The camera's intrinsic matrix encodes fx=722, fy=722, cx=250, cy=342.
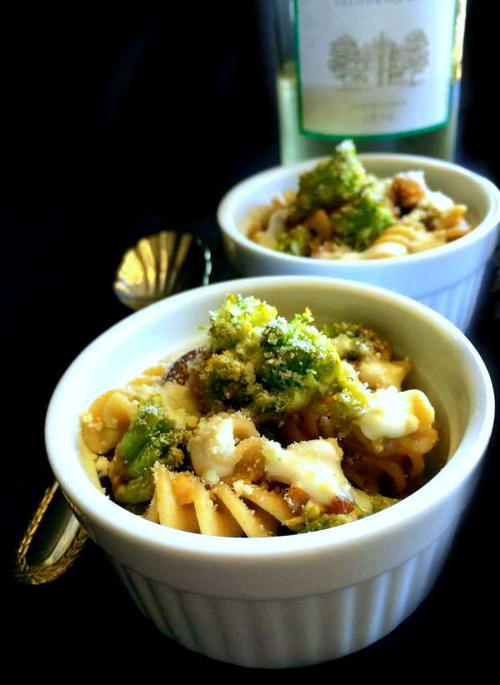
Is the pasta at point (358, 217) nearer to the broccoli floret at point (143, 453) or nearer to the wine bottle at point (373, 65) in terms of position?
the wine bottle at point (373, 65)

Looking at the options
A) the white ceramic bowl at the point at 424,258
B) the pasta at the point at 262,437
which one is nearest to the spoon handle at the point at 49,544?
the pasta at the point at 262,437

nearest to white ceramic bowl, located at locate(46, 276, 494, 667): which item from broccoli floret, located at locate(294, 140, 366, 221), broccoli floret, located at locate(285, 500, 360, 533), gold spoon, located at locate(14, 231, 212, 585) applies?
broccoli floret, located at locate(285, 500, 360, 533)

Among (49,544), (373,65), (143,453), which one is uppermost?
(373,65)

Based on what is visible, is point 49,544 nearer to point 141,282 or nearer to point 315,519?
point 315,519

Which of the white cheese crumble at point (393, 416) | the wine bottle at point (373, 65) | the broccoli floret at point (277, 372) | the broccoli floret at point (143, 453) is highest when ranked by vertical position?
the wine bottle at point (373, 65)

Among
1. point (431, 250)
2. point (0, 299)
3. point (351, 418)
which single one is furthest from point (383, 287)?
point (0, 299)

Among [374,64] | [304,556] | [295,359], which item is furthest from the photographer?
[374,64]

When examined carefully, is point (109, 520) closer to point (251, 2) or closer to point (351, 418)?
point (351, 418)

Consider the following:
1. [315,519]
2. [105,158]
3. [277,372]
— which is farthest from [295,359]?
[105,158]
